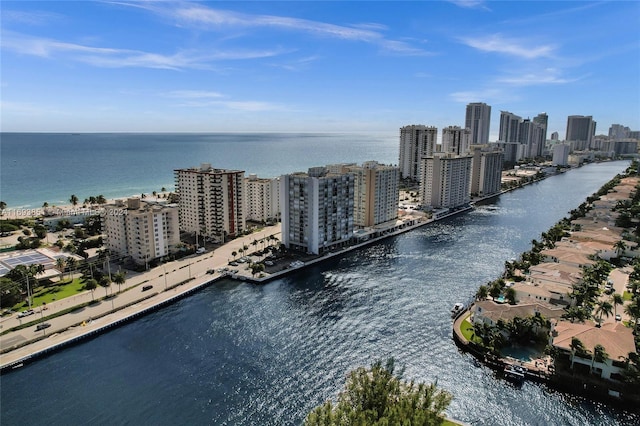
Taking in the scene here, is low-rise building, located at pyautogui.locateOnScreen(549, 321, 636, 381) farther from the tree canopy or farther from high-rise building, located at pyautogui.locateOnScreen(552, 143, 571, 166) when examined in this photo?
high-rise building, located at pyautogui.locateOnScreen(552, 143, 571, 166)

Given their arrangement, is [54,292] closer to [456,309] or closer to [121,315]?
[121,315]

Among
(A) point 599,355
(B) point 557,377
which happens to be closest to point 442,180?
(A) point 599,355

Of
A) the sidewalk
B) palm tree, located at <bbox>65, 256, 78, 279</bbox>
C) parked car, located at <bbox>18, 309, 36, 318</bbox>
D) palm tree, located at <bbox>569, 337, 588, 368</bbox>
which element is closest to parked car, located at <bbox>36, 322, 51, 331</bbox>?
the sidewalk

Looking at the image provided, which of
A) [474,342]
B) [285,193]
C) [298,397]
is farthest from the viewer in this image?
[285,193]

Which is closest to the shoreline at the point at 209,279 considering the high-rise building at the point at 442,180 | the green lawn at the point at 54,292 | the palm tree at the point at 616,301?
the high-rise building at the point at 442,180

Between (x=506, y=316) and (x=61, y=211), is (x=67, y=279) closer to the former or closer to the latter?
(x=61, y=211)

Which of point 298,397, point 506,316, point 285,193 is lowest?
point 298,397

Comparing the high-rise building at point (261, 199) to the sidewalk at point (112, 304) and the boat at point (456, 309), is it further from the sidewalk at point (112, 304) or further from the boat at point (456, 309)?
the boat at point (456, 309)

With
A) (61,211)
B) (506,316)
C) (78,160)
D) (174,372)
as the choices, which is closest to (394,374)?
(506,316)
